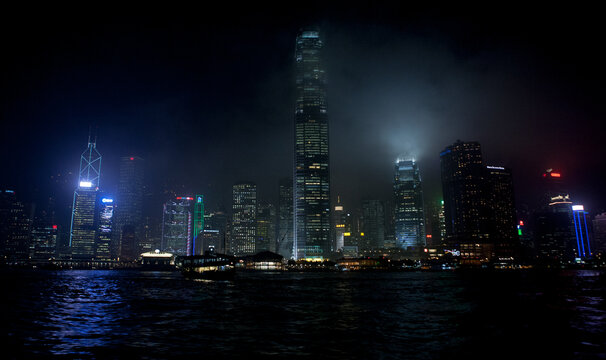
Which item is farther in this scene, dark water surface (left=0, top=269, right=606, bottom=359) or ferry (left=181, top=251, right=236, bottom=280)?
ferry (left=181, top=251, right=236, bottom=280)

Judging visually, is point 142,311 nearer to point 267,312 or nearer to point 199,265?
point 267,312

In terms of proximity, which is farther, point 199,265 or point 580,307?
point 199,265

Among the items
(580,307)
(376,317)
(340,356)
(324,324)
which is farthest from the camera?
(580,307)

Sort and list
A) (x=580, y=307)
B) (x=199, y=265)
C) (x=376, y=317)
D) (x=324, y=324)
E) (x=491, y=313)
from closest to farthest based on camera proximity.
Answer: (x=324, y=324), (x=376, y=317), (x=491, y=313), (x=580, y=307), (x=199, y=265)

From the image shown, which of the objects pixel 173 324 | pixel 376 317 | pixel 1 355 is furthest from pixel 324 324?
pixel 1 355

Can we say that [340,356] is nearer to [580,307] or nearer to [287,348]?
[287,348]

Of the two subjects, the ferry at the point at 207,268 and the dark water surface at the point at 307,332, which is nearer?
the dark water surface at the point at 307,332

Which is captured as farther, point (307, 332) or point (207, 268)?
point (207, 268)

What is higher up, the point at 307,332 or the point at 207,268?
the point at 307,332
